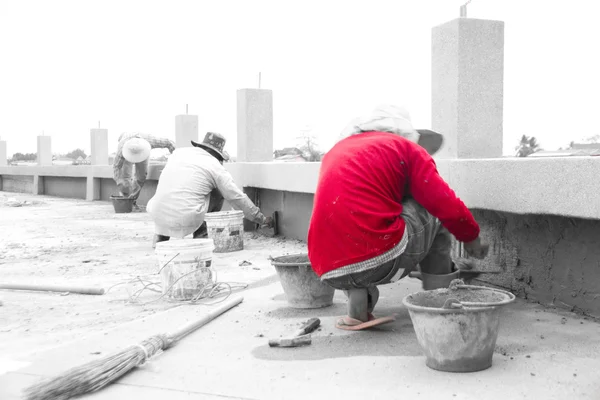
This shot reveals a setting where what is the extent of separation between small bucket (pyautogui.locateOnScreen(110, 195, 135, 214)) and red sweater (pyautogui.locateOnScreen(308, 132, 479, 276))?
11.0m

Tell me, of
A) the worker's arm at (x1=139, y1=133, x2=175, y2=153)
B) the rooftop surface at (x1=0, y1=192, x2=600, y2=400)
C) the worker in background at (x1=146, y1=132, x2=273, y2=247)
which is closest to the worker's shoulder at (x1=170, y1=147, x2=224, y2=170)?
the worker in background at (x1=146, y1=132, x2=273, y2=247)

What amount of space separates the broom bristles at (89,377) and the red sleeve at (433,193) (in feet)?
5.31

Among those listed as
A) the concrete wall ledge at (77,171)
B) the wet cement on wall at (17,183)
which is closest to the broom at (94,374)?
the concrete wall ledge at (77,171)

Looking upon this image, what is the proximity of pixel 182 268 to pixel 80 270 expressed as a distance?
2.17 meters

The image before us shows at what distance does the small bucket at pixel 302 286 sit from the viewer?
4.04 m

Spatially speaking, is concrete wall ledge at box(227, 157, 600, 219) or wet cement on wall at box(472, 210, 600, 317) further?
wet cement on wall at box(472, 210, 600, 317)

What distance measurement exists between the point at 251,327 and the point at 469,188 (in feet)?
5.66

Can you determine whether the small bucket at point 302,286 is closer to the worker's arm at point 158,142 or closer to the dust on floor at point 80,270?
the dust on floor at point 80,270

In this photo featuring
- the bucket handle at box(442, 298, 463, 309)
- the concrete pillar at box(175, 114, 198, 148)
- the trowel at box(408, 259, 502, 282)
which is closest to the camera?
the bucket handle at box(442, 298, 463, 309)

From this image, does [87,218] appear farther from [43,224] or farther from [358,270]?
[358,270]

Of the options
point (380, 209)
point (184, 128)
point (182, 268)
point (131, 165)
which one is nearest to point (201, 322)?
point (182, 268)

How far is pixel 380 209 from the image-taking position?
3109mm

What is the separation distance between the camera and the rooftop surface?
2662 mm

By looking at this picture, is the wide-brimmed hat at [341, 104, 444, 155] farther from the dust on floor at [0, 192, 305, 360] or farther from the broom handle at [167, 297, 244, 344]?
the dust on floor at [0, 192, 305, 360]
